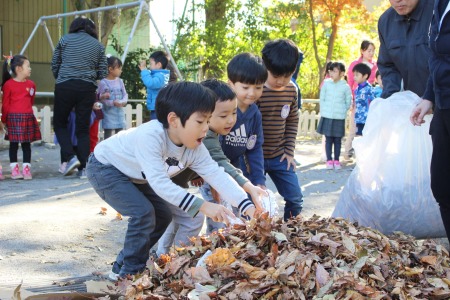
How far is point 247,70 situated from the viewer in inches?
149

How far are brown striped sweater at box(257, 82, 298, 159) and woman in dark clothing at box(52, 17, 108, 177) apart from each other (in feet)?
11.5

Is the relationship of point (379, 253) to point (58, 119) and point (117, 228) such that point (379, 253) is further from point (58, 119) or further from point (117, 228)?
point (58, 119)

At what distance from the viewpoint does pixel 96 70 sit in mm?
7426

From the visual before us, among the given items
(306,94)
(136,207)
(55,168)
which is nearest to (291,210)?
(136,207)

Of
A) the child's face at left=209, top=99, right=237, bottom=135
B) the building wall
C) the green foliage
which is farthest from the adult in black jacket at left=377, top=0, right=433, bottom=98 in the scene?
the building wall

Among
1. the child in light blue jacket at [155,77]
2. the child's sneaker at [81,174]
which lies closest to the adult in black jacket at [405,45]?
the child's sneaker at [81,174]

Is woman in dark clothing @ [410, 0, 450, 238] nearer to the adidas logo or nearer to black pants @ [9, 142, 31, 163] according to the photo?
the adidas logo

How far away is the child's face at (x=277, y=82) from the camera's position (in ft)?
13.8

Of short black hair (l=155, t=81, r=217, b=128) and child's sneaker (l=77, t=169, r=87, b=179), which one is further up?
short black hair (l=155, t=81, r=217, b=128)

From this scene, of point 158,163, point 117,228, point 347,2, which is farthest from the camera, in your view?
point 347,2

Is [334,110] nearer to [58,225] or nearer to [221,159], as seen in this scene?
[58,225]

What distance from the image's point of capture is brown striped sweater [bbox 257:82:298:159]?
4.28m

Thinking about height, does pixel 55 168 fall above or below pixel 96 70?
below

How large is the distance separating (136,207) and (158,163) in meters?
0.37
